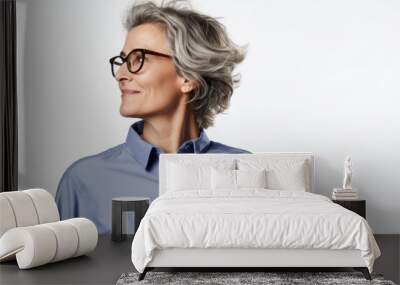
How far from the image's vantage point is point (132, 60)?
7.36 m

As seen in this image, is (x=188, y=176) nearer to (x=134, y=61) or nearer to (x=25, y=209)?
(x=134, y=61)

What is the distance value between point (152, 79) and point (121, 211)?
1.41 m

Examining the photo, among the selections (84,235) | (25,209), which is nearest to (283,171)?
(84,235)

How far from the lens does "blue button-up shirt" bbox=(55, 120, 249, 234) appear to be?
7.34m

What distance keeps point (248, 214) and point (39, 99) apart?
11.1 ft

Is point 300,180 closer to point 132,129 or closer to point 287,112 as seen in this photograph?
point 287,112

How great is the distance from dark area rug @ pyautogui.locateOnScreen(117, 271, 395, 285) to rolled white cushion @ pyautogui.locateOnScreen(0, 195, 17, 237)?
3.45ft

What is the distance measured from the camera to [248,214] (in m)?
5.02

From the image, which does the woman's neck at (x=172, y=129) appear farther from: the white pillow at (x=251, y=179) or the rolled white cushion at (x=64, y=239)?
the rolled white cushion at (x=64, y=239)

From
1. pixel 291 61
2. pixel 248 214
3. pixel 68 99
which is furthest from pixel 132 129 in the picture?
pixel 248 214

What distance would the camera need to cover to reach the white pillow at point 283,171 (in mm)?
6746

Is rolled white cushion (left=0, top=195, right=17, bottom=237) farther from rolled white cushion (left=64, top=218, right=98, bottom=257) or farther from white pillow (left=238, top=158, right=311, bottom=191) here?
white pillow (left=238, top=158, right=311, bottom=191)

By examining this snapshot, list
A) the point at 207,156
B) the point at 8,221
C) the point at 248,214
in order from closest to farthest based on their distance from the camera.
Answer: the point at 248,214
the point at 8,221
the point at 207,156

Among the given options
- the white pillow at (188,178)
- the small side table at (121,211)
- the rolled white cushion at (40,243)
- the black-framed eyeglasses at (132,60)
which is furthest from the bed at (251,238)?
the black-framed eyeglasses at (132,60)
